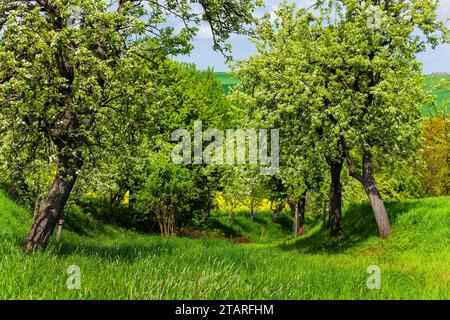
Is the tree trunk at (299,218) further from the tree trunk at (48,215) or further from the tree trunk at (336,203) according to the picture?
the tree trunk at (48,215)

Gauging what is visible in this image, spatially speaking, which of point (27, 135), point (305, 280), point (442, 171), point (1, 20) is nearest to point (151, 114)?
point (27, 135)

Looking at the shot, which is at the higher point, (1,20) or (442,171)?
(1,20)

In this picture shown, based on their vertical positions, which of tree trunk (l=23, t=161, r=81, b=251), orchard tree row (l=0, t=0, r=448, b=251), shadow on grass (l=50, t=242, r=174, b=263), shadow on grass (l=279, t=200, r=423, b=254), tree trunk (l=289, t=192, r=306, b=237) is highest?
orchard tree row (l=0, t=0, r=448, b=251)

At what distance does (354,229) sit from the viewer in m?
25.1

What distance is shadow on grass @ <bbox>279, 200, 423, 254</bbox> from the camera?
22938 millimetres

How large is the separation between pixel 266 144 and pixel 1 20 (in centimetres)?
1513

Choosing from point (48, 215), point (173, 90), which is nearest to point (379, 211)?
point (173, 90)

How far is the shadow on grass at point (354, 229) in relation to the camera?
22.9 m

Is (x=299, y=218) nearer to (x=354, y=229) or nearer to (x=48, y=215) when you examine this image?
(x=354, y=229)

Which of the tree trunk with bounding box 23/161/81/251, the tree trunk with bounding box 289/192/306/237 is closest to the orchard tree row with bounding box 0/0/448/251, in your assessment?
the tree trunk with bounding box 23/161/81/251

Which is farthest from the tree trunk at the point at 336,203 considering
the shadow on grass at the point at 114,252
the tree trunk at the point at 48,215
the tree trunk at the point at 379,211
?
the tree trunk at the point at 48,215

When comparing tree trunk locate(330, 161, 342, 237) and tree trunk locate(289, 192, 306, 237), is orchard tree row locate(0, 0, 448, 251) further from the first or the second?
tree trunk locate(289, 192, 306, 237)

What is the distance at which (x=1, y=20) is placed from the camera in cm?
1180
